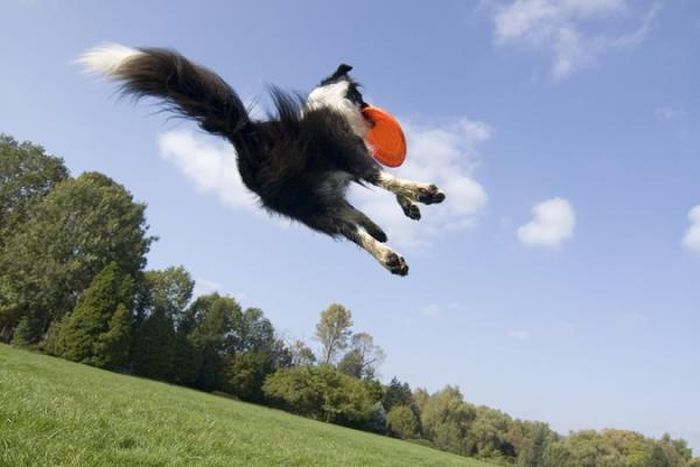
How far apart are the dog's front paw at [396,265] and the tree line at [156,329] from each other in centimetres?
4180

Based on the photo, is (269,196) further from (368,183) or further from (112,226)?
(112,226)

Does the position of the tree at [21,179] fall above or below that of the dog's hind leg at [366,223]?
above

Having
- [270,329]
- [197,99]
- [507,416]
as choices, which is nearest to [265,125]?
[197,99]

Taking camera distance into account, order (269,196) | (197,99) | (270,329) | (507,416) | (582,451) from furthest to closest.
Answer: (507,416)
(582,451)
(270,329)
(269,196)
(197,99)

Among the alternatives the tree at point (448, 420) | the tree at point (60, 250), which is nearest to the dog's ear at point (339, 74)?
the tree at point (60, 250)

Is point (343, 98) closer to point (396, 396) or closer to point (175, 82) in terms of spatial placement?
point (175, 82)

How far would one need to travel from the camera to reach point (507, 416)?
261 feet

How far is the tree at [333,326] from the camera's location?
49.8 metres

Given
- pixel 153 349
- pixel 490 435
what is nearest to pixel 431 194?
pixel 153 349

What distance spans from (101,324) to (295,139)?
42704mm

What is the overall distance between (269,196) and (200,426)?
286 inches

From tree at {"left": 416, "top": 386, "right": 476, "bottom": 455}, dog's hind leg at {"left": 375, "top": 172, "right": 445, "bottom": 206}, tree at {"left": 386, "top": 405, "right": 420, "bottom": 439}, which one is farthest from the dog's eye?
tree at {"left": 416, "top": 386, "right": 476, "bottom": 455}

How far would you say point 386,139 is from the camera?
482 centimetres

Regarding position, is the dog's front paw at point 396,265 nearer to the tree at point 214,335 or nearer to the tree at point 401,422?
the tree at point 214,335
